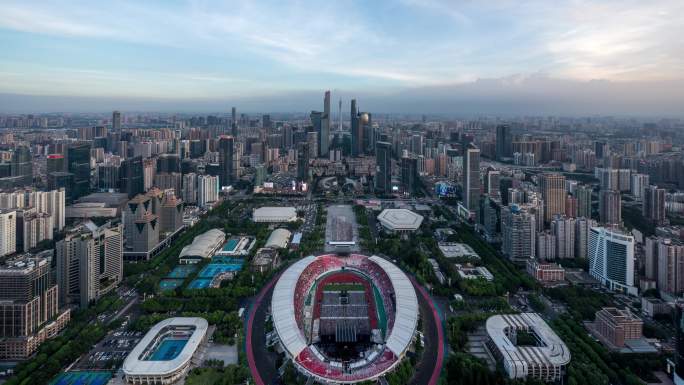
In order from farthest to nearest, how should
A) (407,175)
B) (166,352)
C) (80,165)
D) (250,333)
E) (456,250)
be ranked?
(407,175), (80,165), (456,250), (250,333), (166,352)

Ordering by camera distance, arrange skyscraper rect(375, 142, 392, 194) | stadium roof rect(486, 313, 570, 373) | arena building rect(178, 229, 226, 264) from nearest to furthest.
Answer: stadium roof rect(486, 313, 570, 373) → arena building rect(178, 229, 226, 264) → skyscraper rect(375, 142, 392, 194)

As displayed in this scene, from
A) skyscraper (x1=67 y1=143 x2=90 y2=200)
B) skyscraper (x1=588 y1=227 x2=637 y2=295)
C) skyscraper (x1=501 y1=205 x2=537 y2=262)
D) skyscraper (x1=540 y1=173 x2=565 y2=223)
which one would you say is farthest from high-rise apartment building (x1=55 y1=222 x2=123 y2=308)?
skyscraper (x1=540 y1=173 x2=565 y2=223)

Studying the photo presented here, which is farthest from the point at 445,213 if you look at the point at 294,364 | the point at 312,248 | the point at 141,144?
the point at 141,144

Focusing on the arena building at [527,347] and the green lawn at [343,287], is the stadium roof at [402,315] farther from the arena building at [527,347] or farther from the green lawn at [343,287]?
the arena building at [527,347]

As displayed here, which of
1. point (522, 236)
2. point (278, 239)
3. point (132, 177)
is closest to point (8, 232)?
point (132, 177)

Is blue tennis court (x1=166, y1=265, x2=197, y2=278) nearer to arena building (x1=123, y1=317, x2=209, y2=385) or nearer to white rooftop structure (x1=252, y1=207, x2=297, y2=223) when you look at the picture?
arena building (x1=123, y1=317, x2=209, y2=385)

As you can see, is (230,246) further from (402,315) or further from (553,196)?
(553,196)

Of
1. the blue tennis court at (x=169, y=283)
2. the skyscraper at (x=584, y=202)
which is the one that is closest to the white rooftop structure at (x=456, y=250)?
the skyscraper at (x=584, y=202)
